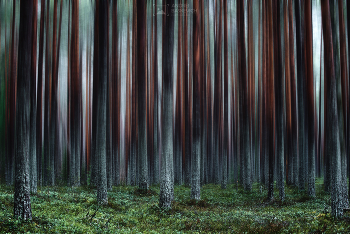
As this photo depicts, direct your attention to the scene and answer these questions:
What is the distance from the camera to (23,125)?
8.23 meters

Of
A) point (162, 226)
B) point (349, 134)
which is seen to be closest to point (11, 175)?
point (162, 226)

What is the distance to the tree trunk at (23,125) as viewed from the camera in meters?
8.11

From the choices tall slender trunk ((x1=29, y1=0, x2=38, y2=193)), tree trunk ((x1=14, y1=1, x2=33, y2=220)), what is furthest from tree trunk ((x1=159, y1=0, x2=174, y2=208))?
tall slender trunk ((x1=29, y1=0, x2=38, y2=193))

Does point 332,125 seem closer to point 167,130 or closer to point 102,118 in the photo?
point 167,130

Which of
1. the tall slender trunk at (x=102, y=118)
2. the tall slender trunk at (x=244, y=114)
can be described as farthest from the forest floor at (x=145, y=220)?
→ the tall slender trunk at (x=244, y=114)

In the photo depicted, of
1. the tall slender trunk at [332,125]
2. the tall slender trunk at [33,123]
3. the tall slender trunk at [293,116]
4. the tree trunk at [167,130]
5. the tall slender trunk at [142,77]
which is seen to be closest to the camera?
the tall slender trunk at [332,125]

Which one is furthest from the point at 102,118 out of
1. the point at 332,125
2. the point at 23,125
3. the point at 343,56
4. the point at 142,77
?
the point at 343,56

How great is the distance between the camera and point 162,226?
10367 millimetres

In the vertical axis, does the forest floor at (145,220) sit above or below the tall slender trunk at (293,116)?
below

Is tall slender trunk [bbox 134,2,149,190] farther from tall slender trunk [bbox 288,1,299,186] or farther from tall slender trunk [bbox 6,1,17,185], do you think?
tall slender trunk [bbox 6,1,17,185]

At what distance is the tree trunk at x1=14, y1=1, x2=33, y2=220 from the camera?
811 cm

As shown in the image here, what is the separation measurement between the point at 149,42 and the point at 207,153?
12.3m

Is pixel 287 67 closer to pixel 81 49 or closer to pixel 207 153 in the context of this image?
pixel 207 153

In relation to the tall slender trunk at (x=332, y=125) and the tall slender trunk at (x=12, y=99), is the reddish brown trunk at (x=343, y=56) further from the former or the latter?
the tall slender trunk at (x=12, y=99)
